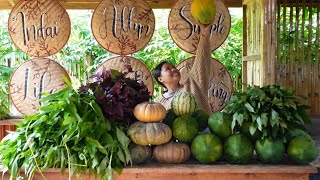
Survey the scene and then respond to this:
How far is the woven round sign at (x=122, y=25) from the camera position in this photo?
3.91 metres

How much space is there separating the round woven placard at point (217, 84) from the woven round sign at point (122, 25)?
0.49m

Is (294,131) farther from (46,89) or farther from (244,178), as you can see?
(46,89)

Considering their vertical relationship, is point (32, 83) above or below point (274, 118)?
above

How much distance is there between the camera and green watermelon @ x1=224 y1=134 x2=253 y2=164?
6.39 feet

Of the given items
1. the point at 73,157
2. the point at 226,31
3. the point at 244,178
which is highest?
the point at 226,31

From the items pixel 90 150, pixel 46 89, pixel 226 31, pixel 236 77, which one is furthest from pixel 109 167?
pixel 236 77

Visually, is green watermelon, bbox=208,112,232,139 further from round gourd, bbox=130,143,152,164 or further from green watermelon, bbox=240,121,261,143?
round gourd, bbox=130,143,152,164

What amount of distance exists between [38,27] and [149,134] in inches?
95.1

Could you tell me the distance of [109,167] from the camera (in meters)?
1.86

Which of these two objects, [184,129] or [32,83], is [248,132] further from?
[32,83]

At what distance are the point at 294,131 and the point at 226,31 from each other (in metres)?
2.19

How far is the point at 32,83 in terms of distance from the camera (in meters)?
3.93

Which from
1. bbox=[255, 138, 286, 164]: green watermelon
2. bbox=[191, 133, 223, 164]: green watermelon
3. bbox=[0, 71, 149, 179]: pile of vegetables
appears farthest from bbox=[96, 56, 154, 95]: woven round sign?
bbox=[255, 138, 286, 164]: green watermelon

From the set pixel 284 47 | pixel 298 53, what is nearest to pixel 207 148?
pixel 284 47
